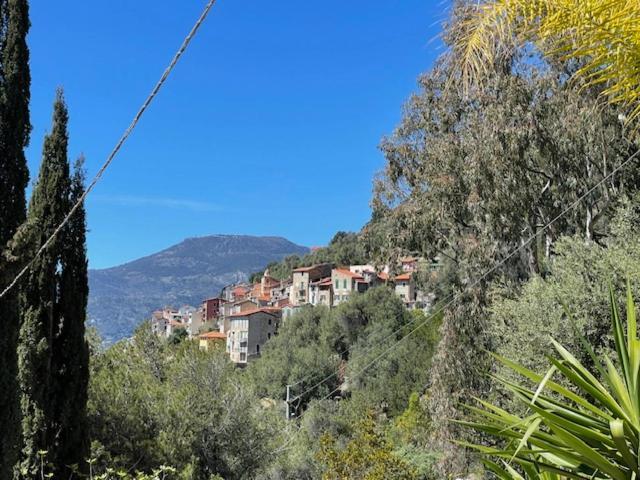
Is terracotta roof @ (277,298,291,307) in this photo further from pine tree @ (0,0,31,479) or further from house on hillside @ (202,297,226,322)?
pine tree @ (0,0,31,479)

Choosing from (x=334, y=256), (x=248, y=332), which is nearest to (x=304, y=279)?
(x=334, y=256)

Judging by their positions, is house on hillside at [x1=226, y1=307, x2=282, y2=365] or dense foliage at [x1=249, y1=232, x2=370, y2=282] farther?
dense foliage at [x1=249, y1=232, x2=370, y2=282]

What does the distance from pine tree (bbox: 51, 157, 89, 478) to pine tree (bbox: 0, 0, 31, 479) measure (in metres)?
1.52

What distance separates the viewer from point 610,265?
7.81 m

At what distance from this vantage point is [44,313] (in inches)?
285

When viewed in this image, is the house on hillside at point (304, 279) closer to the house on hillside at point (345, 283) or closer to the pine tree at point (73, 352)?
the house on hillside at point (345, 283)

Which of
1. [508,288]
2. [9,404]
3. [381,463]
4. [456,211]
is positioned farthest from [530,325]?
[9,404]

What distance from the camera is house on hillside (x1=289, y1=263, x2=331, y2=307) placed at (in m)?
73.4

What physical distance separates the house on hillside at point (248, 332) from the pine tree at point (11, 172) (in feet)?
195

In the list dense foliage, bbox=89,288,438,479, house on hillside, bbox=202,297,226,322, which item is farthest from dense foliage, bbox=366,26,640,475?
house on hillside, bbox=202,297,226,322

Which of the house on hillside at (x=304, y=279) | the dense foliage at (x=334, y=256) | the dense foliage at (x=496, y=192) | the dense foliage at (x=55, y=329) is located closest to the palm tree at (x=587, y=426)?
the dense foliage at (x=55, y=329)

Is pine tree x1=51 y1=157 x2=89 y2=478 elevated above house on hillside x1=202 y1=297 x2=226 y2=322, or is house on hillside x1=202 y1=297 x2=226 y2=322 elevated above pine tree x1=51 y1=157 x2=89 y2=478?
house on hillside x1=202 y1=297 x2=226 y2=322

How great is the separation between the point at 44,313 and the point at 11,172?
1.99 metres

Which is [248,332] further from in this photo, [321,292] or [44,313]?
[44,313]
